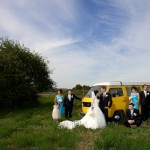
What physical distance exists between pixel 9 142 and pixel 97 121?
14.5 ft

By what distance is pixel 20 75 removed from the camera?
26.5 m

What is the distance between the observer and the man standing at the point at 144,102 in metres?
16.0

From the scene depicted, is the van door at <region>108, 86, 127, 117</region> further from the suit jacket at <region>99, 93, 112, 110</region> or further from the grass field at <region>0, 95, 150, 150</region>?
the grass field at <region>0, 95, 150, 150</region>

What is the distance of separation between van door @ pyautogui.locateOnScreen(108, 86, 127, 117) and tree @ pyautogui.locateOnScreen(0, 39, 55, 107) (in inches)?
423

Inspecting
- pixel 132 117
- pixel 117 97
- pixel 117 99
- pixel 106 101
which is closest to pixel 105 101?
pixel 106 101

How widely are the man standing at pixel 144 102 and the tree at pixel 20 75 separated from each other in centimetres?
1248

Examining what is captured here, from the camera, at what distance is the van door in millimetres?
16542

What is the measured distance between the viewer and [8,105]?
26.5 metres

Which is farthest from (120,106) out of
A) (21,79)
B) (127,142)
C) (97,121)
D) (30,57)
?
(30,57)

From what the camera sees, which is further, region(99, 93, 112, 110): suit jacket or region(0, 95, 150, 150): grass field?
region(99, 93, 112, 110): suit jacket

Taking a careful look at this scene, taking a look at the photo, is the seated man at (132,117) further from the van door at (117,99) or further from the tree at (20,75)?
the tree at (20,75)

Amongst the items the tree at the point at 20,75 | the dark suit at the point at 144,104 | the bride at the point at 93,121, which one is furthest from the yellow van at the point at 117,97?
the tree at the point at 20,75

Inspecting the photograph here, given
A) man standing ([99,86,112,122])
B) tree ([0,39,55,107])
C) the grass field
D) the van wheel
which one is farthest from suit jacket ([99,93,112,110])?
tree ([0,39,55,107])

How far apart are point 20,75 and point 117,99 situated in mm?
11620
